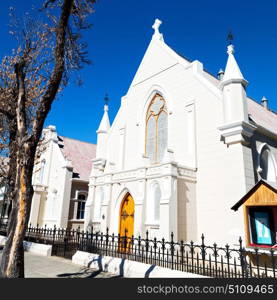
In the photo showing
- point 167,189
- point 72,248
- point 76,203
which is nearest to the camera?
→ point 167,189

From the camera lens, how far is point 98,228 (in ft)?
57.2

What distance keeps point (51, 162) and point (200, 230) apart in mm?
19051

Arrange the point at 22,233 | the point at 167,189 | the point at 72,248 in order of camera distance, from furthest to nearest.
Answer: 1. the point at 72,248
2. the point at 167,189
3. the point at 22,233

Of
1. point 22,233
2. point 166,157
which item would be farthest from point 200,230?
point 22,233

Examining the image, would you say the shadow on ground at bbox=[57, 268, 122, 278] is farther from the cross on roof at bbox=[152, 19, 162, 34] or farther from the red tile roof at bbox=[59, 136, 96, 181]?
the cross on roof at bbox=[152, 19, 162, 34]

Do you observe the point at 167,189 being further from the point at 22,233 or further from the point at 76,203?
the point at 76,203

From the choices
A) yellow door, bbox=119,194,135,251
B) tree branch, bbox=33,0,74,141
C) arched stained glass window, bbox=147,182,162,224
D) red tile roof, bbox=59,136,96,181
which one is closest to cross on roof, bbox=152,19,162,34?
arched stained glass window, bbox=147,182,162,224

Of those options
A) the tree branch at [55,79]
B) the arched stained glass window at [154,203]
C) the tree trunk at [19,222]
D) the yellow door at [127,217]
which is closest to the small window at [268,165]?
the arched stained glass window at [154,203]

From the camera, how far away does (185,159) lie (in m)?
14.9

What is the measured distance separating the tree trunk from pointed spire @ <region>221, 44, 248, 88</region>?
11.0 meters

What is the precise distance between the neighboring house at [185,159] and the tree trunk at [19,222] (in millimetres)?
7484

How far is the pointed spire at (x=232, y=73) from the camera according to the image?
1318 cm

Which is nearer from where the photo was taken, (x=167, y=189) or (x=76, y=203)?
(x=167, y=189)

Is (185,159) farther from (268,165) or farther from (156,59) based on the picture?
(156,59)
